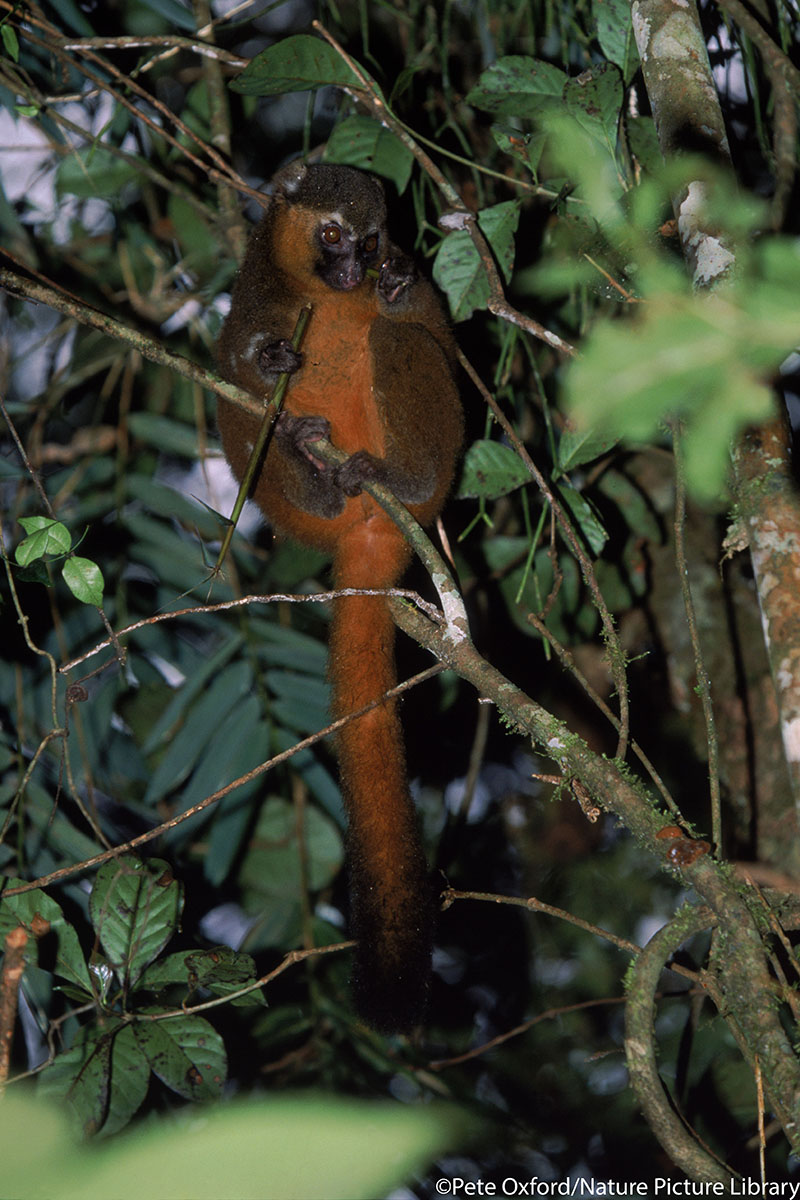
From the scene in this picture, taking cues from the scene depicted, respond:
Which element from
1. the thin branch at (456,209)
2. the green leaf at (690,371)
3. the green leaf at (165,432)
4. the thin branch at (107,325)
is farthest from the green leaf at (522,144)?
the green leaf at (690,371)

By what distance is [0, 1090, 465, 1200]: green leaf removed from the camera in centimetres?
54

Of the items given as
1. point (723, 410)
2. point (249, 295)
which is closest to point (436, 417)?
point (249, 295)

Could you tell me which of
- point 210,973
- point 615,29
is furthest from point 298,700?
point 615,29

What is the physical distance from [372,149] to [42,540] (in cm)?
186

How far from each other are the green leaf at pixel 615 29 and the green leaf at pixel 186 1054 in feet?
8.04

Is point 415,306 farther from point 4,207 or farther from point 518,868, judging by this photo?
point 518,868

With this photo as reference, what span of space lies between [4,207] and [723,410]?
11.3ft

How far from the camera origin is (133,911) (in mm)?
2119

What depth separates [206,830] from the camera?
3.80m

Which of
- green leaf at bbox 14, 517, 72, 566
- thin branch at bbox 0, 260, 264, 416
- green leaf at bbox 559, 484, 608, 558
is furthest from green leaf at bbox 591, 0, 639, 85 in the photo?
green leaf at bbox 14, 517, 72, 566

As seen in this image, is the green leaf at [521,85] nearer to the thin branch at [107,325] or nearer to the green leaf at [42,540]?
the thin branch at [107,325]

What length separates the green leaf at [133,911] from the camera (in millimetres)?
2096

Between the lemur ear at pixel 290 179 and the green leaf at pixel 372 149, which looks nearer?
the green leaf at pixel 372 149

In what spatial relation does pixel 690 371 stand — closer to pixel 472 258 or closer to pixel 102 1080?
pixel 102 1080
